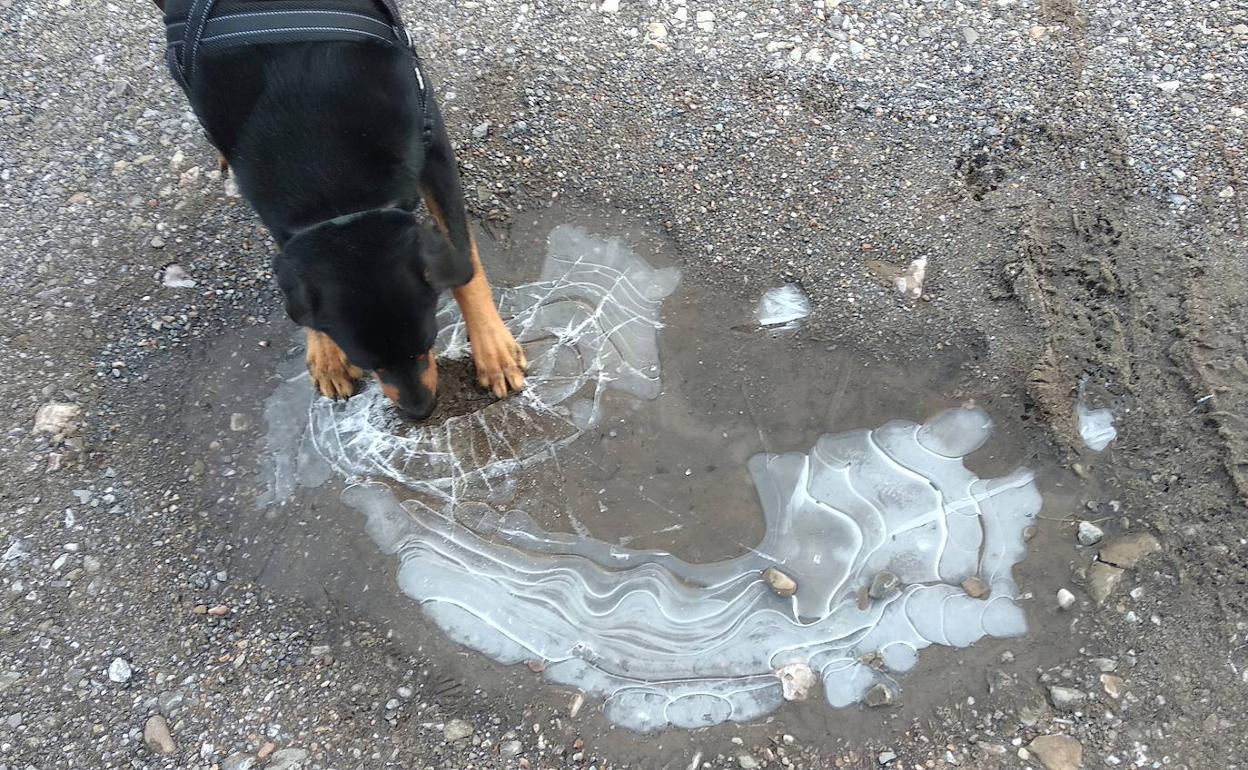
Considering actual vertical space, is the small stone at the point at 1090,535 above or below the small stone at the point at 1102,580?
above

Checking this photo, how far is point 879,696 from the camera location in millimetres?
2516

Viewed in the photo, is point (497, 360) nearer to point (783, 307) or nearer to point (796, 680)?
point (783, 307)

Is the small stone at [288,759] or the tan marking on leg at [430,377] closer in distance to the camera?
the small stone at [288,759]

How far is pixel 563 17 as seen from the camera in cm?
394

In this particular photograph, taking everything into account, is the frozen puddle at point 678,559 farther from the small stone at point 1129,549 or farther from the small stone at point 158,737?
the small stone at point 158,737

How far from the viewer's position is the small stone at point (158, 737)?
253cm

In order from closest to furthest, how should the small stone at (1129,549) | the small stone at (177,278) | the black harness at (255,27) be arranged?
the black harness at (255,27) → the small stone at (1129,549) → the small stone at (177,278)

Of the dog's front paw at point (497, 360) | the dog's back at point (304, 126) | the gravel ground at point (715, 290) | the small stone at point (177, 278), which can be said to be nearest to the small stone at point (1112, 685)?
the gravel ground at point (715, 290)

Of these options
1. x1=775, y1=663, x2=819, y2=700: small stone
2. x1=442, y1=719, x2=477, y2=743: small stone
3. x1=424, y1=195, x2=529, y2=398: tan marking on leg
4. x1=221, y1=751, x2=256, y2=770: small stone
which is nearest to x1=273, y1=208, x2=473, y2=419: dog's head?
x1=424, y1=195, x2=529, y2=398: tan marking on leg

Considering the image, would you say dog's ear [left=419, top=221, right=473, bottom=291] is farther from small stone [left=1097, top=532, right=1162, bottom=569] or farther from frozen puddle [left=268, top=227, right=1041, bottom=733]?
small stone [left=1097, top=532, right=1162, bottom=569]

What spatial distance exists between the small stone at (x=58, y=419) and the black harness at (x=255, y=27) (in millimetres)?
1357

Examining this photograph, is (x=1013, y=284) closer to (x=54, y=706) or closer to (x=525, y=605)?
(x=525, y=605)

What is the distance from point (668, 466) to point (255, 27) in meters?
1.96

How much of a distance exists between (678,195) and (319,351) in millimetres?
→ 1625
